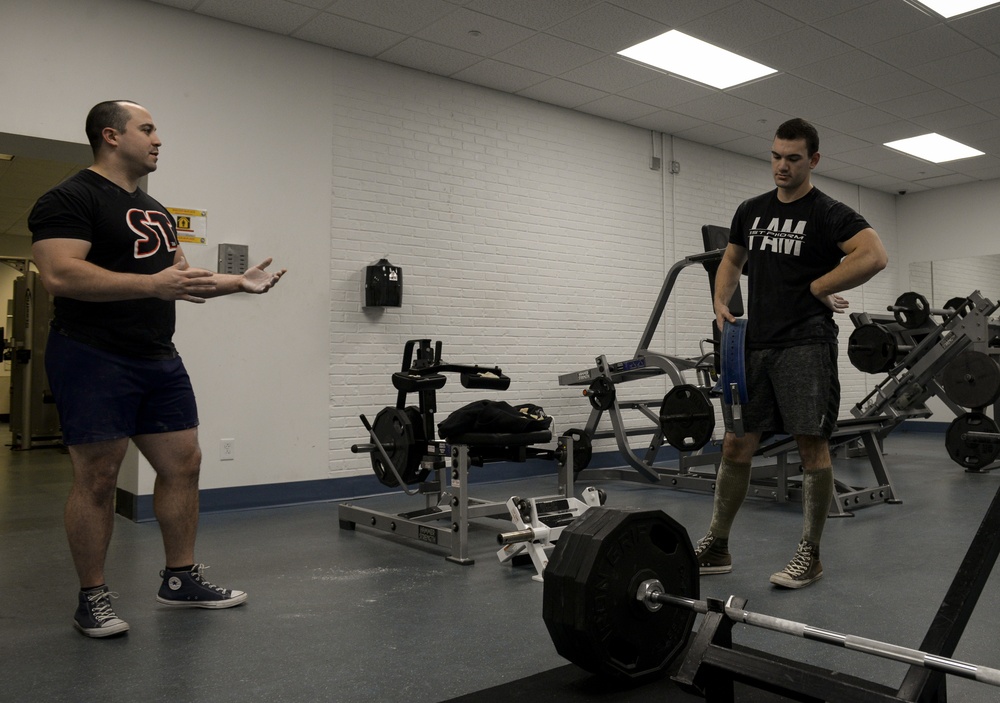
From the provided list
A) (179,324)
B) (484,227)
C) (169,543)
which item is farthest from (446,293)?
(169,543)

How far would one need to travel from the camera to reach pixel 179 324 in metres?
4.44

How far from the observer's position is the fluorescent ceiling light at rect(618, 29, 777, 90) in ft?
17.0

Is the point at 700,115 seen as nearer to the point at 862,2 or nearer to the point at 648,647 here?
the point at 862,2

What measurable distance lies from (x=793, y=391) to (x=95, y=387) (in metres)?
2.20

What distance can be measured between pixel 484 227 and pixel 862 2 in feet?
9.01

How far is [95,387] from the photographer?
2275 millimetres

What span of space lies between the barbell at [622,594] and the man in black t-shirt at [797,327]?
1.05 metres

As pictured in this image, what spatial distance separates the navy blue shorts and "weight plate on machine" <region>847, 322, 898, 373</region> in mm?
4357

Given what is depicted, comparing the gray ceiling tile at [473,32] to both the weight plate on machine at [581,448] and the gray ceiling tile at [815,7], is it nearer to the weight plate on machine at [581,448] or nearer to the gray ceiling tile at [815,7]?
the gray ceiling tile at [815,7]

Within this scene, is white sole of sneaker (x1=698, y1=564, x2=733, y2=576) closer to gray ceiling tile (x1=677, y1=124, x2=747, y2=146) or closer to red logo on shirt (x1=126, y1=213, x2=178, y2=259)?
red logo on shirt (x1=126, y1=213, x2=178, y2=259)

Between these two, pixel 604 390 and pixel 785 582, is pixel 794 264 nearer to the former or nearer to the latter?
pixel 785 582

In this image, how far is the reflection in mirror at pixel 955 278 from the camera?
884 centimetres

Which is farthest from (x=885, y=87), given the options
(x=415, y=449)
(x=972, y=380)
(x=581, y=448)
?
(x=415, y=449)

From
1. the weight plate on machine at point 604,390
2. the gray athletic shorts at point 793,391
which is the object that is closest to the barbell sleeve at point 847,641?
the gray athletic shorts at point 793,391
